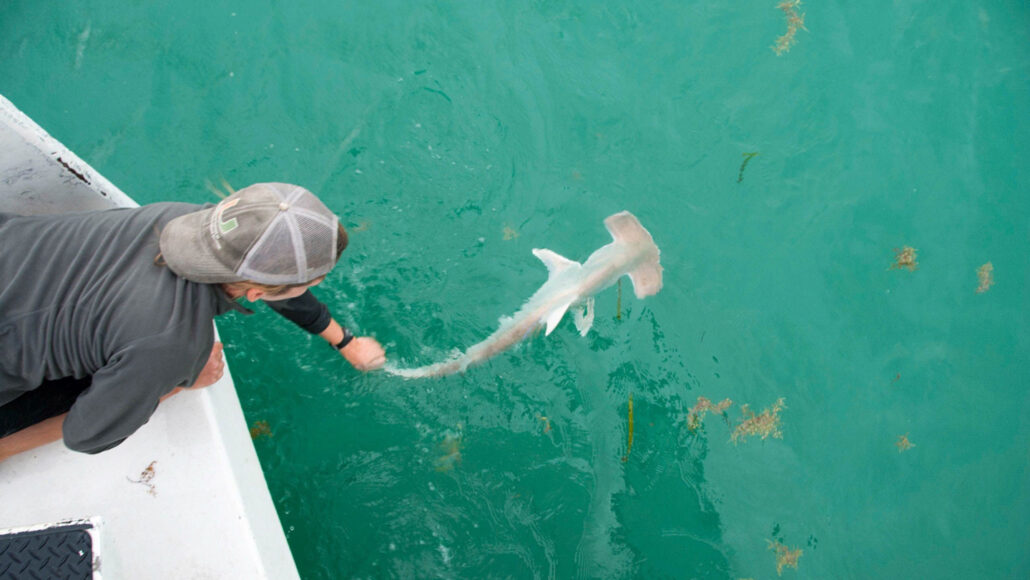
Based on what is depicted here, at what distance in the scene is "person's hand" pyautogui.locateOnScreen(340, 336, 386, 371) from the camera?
2.34 meters

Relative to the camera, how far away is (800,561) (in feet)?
9.61

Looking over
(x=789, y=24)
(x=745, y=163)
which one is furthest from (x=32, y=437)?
(x=789, y=24)

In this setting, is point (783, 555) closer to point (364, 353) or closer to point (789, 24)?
point (364, 353)

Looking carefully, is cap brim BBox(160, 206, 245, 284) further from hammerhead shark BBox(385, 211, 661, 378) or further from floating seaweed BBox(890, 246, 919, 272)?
floating seaweed BBox(890, 246, 919, 272)

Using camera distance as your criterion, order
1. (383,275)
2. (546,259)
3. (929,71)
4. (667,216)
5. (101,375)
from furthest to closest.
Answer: (929,71) < (667,216) < (546,259) < (383,275) < (101,375)

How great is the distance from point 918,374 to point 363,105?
3069 millimetres

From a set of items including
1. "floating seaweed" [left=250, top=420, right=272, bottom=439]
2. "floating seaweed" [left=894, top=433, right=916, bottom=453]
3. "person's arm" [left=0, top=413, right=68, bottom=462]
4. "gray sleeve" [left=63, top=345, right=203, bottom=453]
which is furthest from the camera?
"floating seaweed" [left=894, top=433, right=916, bottom=453]

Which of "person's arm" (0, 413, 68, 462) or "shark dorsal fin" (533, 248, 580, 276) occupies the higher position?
"shark dorsal fin" (533, 248, 580, 276)

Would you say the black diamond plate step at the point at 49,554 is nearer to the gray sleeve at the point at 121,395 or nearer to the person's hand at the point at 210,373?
the gray sleeve at the point at 121,395

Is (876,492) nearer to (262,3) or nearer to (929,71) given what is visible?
(929,71)

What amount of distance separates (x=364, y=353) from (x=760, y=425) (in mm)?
1866

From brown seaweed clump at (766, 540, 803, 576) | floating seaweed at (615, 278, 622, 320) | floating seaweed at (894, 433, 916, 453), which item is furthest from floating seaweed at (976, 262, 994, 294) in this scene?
floating seaweed at (615, 278, 622, 320)

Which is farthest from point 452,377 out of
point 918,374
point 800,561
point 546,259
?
point 918,374

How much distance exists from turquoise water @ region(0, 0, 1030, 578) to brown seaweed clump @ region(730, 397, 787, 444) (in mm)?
33
